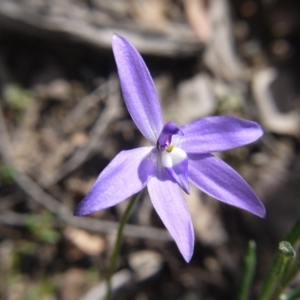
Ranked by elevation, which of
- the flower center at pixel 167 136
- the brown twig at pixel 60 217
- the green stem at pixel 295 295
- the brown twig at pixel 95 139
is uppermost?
the flower center at pixel 167 136

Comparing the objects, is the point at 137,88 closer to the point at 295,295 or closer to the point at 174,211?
the point at 174,211

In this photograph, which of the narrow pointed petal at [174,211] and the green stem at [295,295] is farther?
the green stem at [295,295]

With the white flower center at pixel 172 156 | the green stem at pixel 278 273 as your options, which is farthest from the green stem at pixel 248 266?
the white flower center at pixel 172 156

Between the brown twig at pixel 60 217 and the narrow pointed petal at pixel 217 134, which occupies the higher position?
the narrow pointed petal at pixel 217 134

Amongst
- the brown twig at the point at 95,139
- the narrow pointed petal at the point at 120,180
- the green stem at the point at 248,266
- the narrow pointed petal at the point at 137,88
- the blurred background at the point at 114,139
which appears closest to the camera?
the narrow pointed petal at the point at 120,180

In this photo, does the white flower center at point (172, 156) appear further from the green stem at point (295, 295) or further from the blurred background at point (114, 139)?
the blurred background at point (114, 139)
